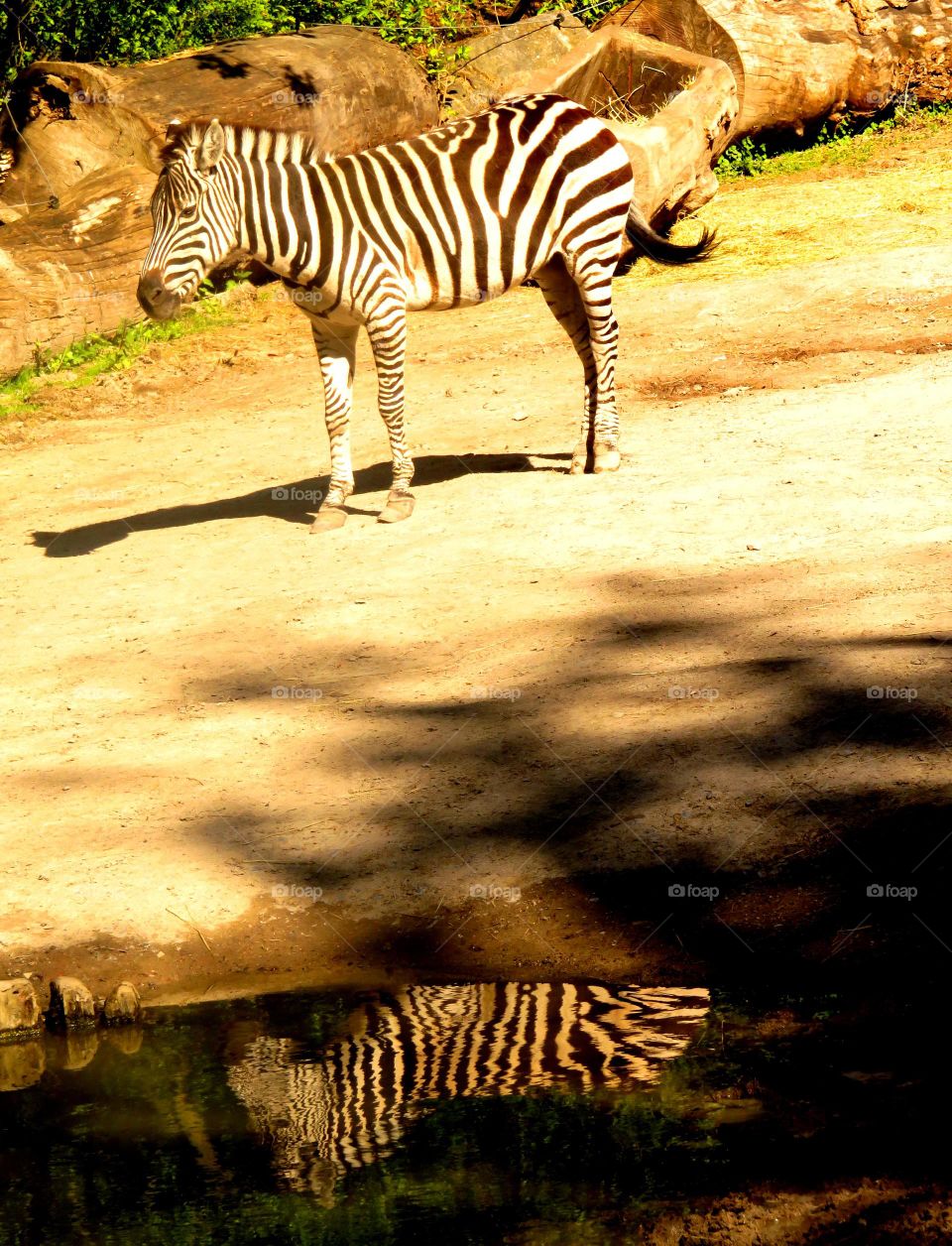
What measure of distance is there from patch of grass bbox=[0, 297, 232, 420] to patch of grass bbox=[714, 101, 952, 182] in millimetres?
6392

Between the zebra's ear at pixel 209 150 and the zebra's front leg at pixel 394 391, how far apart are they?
4.15 feet

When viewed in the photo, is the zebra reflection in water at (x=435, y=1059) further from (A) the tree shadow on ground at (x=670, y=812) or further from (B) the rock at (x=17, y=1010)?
(B) the rock at (x=17, y=1010)

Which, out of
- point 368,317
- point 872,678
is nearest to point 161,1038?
point 872,678

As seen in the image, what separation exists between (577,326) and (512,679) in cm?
386

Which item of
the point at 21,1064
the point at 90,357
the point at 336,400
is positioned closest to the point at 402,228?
the point at 336,400

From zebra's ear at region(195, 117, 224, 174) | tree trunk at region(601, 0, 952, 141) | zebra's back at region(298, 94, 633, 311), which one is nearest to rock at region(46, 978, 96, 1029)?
zebra's back at region(298, 94, 633, 311)

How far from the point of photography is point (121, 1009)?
473 cm

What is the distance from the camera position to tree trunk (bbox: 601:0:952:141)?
1648 centimetres

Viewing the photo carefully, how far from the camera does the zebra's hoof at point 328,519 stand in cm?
930

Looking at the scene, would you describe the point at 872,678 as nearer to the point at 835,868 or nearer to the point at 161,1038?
the point at 835,868

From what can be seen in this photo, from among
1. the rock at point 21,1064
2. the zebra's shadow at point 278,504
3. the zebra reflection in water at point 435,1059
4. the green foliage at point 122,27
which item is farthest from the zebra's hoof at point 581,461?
the green foliage at point 122,27

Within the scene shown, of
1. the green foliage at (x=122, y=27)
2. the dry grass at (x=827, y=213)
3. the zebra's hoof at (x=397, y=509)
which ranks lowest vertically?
the zebra's hoof at (x=397, y=509)

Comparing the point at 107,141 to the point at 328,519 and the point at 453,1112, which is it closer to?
the point at 328,519

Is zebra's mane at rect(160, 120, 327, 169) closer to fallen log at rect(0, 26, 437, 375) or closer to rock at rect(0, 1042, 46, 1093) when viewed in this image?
fallen log at rect(0, 26, 437, 375)
